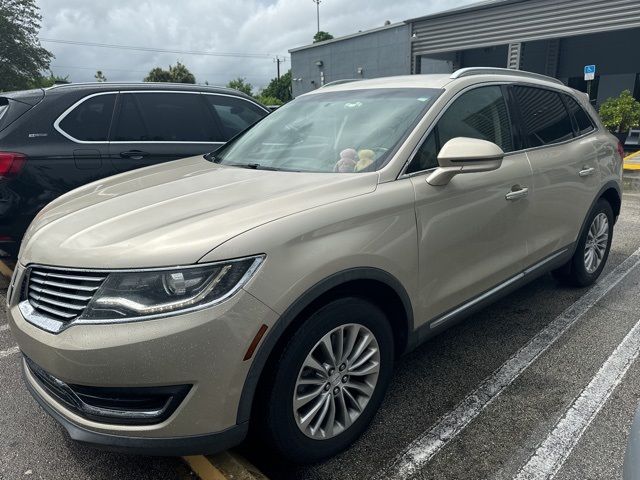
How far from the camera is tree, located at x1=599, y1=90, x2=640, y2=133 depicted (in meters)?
14.2

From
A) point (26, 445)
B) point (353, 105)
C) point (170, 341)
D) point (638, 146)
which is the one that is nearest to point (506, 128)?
point (353, 105)

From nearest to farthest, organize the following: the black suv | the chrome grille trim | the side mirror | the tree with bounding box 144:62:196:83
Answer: the chrome grille trim
the side mirror
the black suv
the tree with bounding box 144:62:196:83

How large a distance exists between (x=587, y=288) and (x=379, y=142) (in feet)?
9.28

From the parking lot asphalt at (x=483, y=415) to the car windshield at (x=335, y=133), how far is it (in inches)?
54.2

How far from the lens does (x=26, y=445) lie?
2445mm

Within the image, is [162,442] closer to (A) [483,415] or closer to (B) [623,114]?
(A) [483,415]

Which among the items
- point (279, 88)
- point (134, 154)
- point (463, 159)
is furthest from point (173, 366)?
point (279, 88)

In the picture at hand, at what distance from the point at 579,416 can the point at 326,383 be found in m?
1.42

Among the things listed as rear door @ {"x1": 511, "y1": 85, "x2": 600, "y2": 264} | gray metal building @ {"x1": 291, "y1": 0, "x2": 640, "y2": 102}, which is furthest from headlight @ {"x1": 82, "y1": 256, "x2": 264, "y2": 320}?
gray metal building @ {"x1": 291, "y1": 0, "x2": 640, "y2": 102}

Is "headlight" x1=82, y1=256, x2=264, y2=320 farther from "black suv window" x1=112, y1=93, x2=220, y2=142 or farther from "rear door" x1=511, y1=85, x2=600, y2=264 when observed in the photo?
"black suv window" x1=112, y1=93, x2=220, y2=142

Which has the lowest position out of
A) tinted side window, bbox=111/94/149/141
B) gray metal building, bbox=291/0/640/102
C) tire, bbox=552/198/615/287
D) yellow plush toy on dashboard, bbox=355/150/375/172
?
tire, bbox=552/198/615/287

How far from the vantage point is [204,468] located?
220cm

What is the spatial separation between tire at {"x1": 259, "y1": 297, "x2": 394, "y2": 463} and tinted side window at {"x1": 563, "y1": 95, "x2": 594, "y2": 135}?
2.76 metres

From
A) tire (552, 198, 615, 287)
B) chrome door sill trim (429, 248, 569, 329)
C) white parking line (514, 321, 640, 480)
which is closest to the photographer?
white parking line (514, 321, 640, 480)
